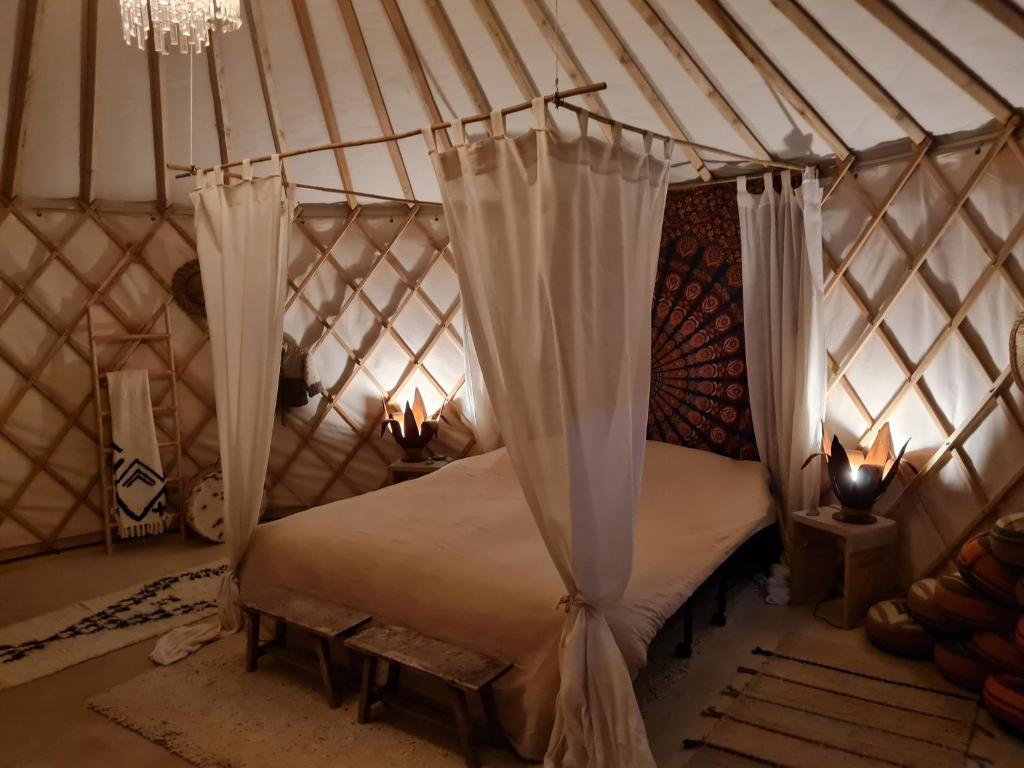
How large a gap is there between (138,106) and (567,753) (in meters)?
3.15

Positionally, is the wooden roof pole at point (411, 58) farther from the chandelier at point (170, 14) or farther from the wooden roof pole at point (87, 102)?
the wooden roof pole at point (87, 102)

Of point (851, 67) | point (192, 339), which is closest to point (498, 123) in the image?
→ point (851, 67)

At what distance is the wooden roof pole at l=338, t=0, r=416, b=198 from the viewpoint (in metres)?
2.91

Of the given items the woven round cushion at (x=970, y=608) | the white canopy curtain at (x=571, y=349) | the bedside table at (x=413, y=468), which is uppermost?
the white canopy curtain at (x=571, y=349)

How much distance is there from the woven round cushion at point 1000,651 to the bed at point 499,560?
2.55 ft

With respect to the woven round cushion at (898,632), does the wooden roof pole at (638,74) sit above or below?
above

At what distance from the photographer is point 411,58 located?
3.09 metres

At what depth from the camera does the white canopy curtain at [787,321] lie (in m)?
2.99

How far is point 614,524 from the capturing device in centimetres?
193

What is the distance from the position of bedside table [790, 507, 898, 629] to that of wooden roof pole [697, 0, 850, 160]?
4.90 ft

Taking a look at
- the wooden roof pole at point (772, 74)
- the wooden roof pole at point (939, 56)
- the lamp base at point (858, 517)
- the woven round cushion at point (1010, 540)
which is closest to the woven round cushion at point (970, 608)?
the woven round cushion at point (1010, 540)

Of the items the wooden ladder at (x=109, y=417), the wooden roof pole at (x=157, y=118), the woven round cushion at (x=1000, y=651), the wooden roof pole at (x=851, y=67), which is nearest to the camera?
the woven round cushion at (x=1000, y=651)

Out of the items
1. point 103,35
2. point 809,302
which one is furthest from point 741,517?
point 103,35

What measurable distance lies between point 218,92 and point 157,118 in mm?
345
